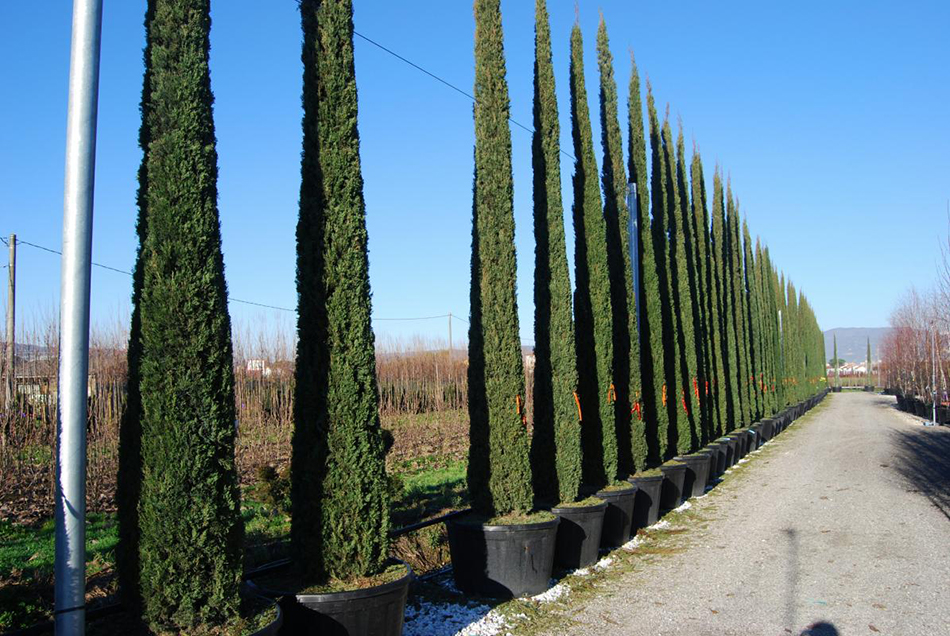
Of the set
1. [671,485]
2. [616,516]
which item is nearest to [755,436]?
[671,485]

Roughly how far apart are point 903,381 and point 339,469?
51.3 metres

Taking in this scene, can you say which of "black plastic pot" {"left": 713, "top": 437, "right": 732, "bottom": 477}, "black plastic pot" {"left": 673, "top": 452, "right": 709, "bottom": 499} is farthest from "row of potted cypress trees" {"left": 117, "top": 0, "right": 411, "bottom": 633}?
"black plastic pot" {"left": 713, "top": 437, "right": 732, "bottom": 477}

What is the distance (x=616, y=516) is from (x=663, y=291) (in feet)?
21.0

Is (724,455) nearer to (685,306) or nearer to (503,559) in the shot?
(685,306)

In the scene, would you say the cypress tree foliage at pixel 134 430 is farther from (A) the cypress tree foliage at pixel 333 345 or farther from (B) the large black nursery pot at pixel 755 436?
(B) the large black nursery pot at pixel 755 436

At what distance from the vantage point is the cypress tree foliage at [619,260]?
10617 mm

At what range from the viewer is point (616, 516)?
8.55 metres

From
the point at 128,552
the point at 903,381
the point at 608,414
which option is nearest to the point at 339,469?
the point at 128,552

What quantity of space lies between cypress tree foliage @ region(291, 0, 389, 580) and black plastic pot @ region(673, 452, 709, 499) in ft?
27.1

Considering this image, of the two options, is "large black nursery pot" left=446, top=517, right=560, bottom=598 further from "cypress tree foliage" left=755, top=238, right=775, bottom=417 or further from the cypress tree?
"cypress tree foliage" left=755, top=238, right=775, bottom=417

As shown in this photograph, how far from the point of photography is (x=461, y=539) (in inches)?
259

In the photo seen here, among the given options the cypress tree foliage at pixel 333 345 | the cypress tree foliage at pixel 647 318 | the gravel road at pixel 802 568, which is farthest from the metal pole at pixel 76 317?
the cypress tree foliage at pixel 647 318

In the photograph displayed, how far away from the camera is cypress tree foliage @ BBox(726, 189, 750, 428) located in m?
21.2

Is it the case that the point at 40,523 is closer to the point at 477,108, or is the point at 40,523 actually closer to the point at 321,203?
the point at 321,203
